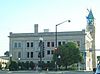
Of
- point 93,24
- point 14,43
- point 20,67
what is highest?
point 93,24

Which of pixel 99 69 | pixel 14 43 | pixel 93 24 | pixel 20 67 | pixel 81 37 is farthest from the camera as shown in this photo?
pixel 93 24

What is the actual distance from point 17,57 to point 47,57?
1087cm

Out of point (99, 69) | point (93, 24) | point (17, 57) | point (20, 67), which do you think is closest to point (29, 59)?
point (17, 57)

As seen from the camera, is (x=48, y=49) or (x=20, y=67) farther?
(x=48, y=49)

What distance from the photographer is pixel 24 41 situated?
119m

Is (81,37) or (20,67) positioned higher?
(81,37)

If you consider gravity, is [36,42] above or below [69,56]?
above

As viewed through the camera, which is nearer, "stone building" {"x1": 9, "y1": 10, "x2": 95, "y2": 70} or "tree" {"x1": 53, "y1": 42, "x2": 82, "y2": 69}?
"tree" {"x1": 53, "y1": 42, "x2": 82, "y2": 69}

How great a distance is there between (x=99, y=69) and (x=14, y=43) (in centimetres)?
9883

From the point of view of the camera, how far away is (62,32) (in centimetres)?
11431

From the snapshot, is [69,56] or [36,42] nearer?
[69,56]

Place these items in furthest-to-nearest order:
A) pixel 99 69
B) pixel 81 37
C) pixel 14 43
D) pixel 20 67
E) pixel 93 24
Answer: pixel 93 24 → pixel 14 43 → pixel 81 37 → pixel 20 67 → pixel 99 69

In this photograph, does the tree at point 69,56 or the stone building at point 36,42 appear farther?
the stone building at point 36,42

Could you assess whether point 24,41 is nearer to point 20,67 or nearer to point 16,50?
point 16,50
